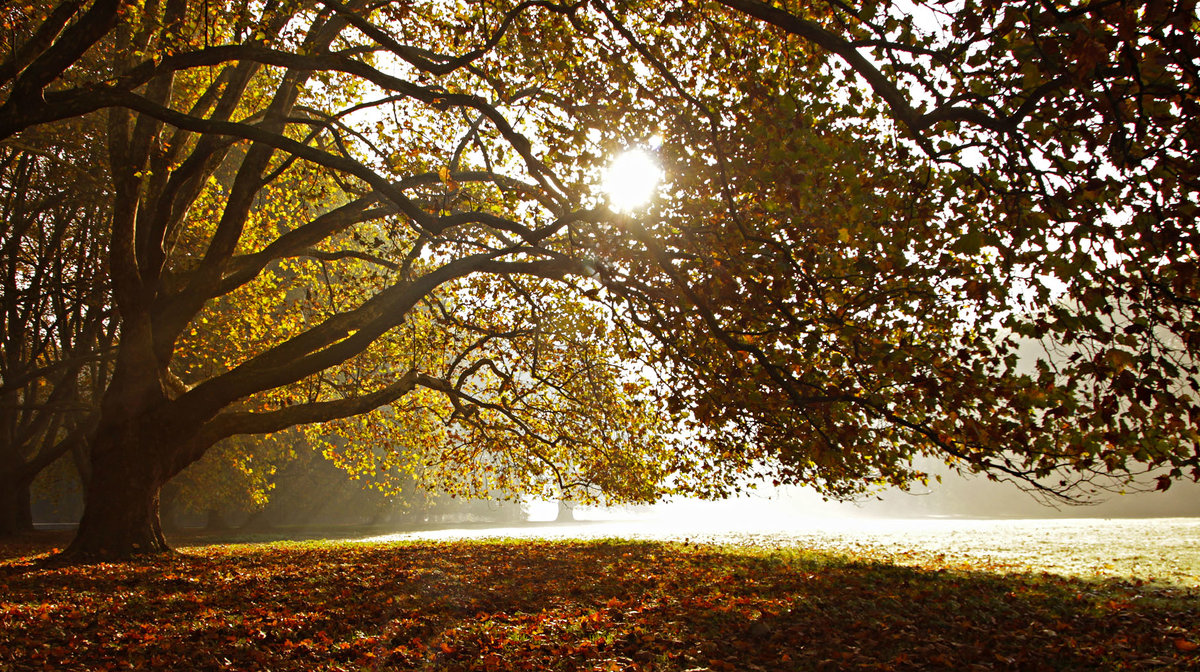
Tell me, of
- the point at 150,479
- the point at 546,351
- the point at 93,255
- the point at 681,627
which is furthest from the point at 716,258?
the point at 93,255

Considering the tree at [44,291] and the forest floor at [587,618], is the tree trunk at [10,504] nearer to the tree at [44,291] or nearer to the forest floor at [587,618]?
the tree at [44,291]

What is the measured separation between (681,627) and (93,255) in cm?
2275

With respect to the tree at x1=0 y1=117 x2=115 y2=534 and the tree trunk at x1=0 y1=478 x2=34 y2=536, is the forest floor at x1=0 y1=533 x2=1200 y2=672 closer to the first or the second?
the tree at x1=0 y1=117 x2=115 y2=534

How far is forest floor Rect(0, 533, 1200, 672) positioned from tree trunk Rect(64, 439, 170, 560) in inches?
42.6

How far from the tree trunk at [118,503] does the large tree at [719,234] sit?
0.05 meters

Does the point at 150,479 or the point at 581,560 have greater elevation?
the point at 150,479

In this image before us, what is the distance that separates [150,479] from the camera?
13.5 meters

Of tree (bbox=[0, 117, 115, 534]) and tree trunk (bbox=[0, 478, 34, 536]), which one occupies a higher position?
tree (bbox=[0, 117, 115, 534])

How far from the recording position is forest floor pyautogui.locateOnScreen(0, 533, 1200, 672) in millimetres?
6539

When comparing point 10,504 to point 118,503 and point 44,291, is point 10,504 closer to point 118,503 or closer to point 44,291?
point 44,291

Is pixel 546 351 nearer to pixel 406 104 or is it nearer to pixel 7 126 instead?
pixel 406 104

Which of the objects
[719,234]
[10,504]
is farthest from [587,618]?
[10,504]

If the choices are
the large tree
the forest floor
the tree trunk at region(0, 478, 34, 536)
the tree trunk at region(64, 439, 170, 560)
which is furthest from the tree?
the forest floor

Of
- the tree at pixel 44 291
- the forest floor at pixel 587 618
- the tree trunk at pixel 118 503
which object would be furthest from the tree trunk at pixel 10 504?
the forest floor at pixel 587 618
